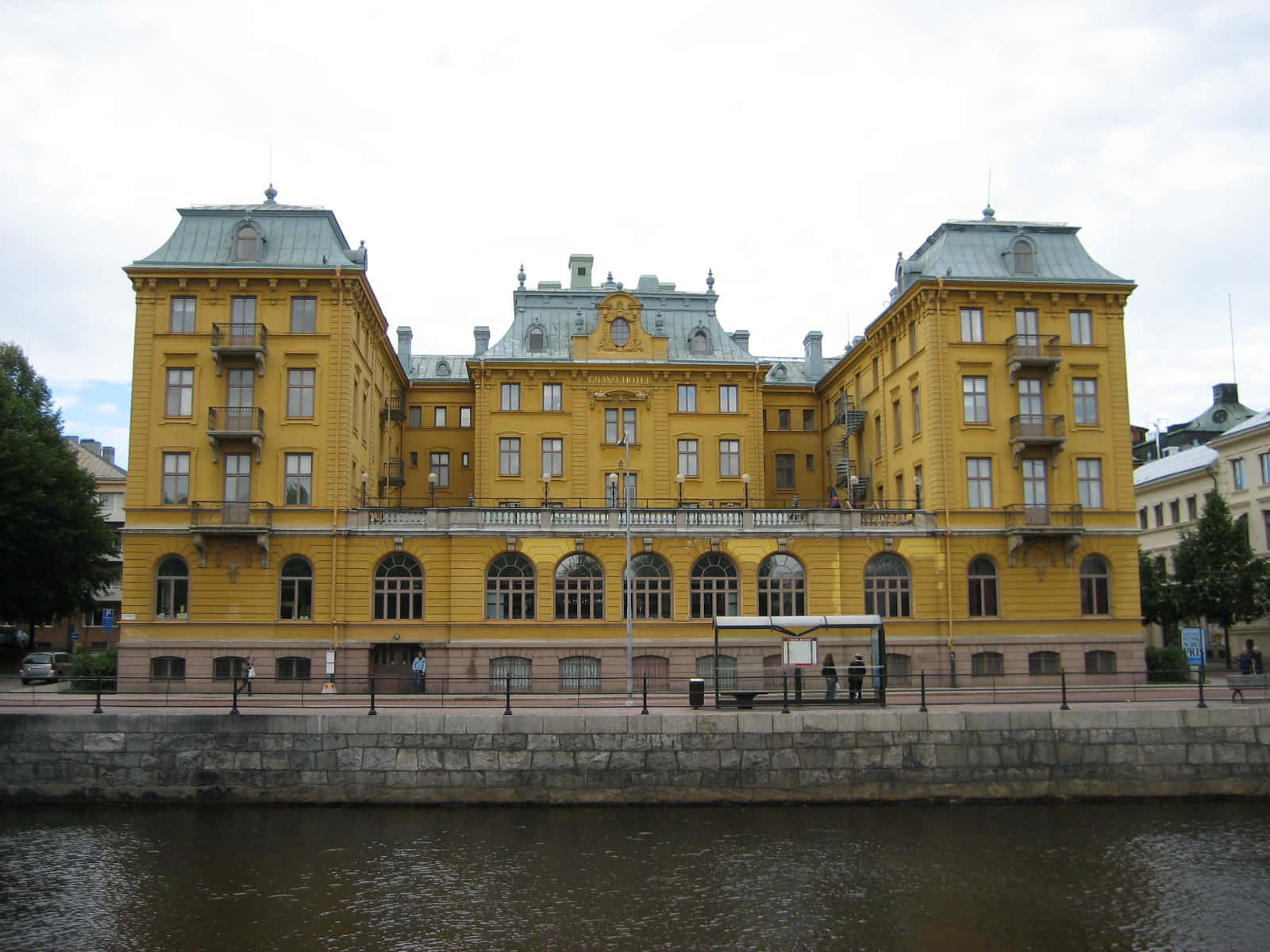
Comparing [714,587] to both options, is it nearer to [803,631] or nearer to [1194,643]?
A: [803,631]

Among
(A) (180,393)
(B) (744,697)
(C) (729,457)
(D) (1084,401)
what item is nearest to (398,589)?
(A) (180,393)

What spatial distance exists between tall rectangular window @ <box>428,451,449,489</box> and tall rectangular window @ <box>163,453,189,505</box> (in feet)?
65.3

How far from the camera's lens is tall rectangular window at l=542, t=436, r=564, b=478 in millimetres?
57250

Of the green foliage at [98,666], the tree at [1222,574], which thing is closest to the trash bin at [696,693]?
the green foliage at [98,666]

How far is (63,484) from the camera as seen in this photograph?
54000 millimetres

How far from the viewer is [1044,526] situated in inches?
1804

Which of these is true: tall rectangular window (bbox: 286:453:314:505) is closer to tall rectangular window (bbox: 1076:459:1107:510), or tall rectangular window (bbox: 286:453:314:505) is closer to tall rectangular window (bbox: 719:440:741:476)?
tall rectangular window (bbox: 719:440:741:476)

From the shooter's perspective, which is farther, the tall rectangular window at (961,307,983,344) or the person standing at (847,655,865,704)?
the tall rectangular window at (961,307,983,344)

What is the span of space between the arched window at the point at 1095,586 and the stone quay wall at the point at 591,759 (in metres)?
16.8

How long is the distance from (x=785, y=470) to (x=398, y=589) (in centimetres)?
2773

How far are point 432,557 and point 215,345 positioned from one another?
12.5 m

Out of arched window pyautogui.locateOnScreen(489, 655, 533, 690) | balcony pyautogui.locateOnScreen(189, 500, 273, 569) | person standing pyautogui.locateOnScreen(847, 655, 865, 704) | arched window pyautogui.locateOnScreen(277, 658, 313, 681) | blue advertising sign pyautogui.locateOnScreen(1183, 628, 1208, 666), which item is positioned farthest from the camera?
arched window pyautogui.locateOnScreen(489, 655, 533, 690)

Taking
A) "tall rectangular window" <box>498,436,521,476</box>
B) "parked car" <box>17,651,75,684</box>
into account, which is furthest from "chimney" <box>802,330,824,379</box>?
"parked car" <box>17,651,75,684</box>

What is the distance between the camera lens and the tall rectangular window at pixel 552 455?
57.2 meters
